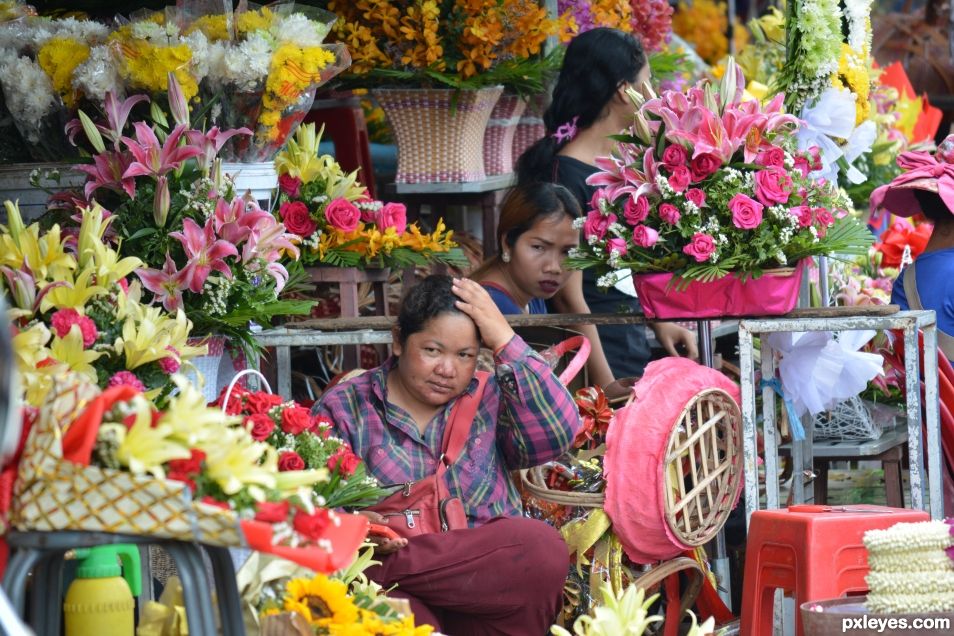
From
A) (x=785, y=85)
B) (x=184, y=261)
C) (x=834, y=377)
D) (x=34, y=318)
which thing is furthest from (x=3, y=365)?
(x=785, y=85)

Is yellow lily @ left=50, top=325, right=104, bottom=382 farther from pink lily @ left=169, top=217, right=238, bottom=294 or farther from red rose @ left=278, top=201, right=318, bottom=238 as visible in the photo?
red rose @ left=278, top=201, right=318, bottom=238

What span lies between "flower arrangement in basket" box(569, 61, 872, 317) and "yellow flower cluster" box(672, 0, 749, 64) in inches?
230

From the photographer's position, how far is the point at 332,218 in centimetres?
391

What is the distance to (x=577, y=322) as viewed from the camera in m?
3.66

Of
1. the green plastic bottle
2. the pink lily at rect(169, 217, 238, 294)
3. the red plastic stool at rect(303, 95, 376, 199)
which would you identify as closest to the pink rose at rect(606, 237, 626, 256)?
the pink lily at rect(169, 217, 238, 294)

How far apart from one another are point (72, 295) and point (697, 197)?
4.78 feet

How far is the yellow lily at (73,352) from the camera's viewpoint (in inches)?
95.7

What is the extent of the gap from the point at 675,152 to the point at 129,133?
1242 mm

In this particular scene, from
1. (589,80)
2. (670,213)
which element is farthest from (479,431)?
(589,80)

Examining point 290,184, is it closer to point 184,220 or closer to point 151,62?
point 151,62

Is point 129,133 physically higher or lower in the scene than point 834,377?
higher

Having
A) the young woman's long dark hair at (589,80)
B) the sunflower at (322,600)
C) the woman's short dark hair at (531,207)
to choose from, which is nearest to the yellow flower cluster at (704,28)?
the young woman's long dark hair at (589,80)

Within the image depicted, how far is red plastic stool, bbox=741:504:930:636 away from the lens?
9.96 feet

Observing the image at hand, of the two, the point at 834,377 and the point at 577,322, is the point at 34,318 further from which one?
the point at 834,377
